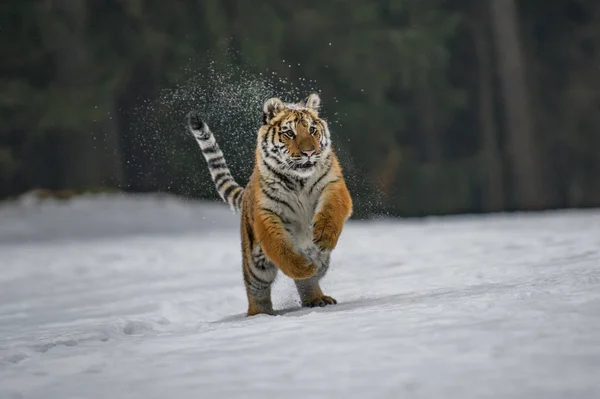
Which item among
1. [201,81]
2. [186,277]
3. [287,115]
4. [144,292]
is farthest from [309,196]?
[201,81]

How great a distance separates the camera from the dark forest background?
21516mm

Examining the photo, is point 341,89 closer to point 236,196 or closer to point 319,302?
point 236,196

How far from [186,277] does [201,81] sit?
1256 cm

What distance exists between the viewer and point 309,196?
20.8ft

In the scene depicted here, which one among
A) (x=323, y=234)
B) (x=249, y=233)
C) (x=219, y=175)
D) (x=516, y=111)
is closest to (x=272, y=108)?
(x=249, y=233)

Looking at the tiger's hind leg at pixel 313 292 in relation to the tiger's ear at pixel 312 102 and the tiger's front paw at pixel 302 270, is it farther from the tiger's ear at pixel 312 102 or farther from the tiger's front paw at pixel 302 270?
the tiger's ear at pixel 312 102

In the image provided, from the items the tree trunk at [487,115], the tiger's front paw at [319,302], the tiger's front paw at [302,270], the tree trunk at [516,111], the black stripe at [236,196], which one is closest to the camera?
the tiger's front paw at [302,270]

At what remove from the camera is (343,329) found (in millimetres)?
4820

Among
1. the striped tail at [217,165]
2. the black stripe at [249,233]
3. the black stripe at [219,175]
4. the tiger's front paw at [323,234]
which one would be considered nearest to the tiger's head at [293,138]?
the tiger's front paw at [323,234]

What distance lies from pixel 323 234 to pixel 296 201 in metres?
0.29

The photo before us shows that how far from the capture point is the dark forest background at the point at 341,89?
2152 cm

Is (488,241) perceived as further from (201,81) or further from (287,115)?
(201,81)

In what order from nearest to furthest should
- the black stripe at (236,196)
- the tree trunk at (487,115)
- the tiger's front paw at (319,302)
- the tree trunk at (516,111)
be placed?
the tiger's front paw at (319,302), the black stripe at (236,196), the tree trunk at (516,111), the tree trunk at (487,115)

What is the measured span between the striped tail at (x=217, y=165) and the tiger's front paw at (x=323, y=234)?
1307 millimetres
